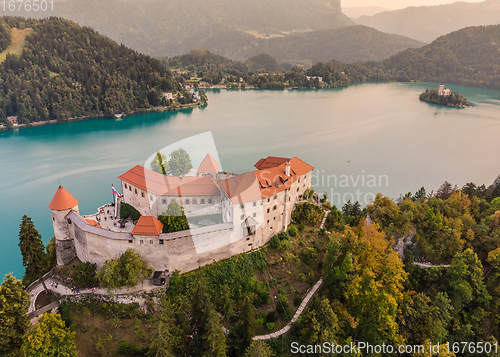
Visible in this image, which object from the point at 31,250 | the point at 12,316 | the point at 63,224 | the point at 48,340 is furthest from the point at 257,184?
the point at 12,316

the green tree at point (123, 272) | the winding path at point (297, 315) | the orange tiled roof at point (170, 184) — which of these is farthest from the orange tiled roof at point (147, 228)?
the winding path at point (297, 315)

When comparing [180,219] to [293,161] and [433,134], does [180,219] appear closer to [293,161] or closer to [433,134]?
[293,161]

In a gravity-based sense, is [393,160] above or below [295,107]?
below

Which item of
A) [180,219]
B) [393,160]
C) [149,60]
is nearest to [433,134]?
[393,160]

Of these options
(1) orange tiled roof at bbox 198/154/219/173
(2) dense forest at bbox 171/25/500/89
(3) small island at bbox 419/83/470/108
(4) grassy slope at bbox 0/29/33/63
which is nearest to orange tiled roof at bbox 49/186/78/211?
(1) orange tiled roof at bbox 198/154/219/173

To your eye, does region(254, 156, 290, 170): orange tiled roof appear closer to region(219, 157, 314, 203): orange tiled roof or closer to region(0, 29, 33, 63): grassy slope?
region(219, 157, 314, 203): orange tiled roof

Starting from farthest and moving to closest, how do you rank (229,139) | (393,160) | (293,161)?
(229,139)
(393,160)
(293,161)

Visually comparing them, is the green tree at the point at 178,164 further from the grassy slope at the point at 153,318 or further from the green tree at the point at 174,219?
the grassy slope at the point at 153,318
